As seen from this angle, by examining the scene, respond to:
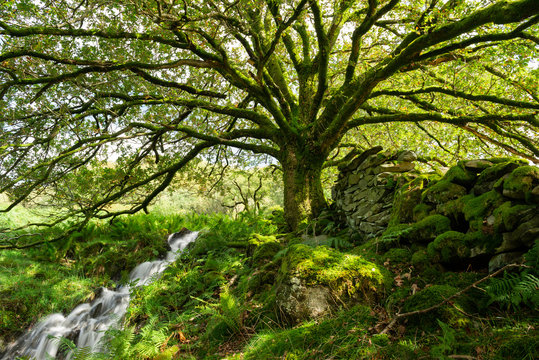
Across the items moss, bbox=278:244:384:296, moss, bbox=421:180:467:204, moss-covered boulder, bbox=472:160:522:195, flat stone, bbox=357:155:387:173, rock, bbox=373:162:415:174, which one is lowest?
moss, bbox=278:244:384:296

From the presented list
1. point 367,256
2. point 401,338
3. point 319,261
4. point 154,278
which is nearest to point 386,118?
point 367,256

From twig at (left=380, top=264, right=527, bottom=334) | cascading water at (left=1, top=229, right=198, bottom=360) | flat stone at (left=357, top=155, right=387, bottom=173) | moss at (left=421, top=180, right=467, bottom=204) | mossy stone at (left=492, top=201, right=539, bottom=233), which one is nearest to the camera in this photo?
twig at (left=380, top=264, right=527, bottom=334)

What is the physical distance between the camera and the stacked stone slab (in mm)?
5164

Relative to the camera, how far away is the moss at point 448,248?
10.1 feet

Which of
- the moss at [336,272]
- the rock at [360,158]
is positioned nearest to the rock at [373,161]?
the rock at [360,158]

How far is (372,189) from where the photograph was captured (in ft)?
18.4

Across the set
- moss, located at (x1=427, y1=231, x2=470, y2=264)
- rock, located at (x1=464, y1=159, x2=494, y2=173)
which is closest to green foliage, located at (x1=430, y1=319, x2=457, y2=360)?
moss, located at (x1=427, y1=231, x2=470, y2=264)

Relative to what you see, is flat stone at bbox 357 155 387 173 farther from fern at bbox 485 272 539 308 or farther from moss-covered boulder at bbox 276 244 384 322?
fern at bbox 485 272 539 308

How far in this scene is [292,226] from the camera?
7.48 meters

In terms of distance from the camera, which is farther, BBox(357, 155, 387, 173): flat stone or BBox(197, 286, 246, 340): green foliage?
BBox(357, 155, 387, 173): flat stone

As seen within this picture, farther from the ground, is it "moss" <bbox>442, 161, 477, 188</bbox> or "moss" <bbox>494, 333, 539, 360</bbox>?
"moss" <bbox>442, 161, 477, 188</bbox>

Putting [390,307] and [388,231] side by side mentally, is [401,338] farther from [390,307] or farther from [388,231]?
[388,231]

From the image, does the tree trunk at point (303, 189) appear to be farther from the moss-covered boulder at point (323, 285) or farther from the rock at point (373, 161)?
the moss-covered boulder at point (323, 285)

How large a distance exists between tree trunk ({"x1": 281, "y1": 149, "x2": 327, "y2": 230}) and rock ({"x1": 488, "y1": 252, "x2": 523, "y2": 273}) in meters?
4.73
